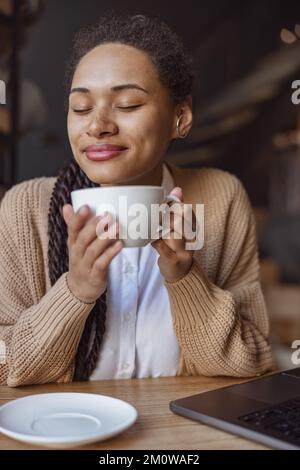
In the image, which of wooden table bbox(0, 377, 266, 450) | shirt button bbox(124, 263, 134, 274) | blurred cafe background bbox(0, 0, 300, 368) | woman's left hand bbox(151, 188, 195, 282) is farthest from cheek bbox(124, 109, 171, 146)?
blurred cafe background bbox(0, 0, 300, 368)

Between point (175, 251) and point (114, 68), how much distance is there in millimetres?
294

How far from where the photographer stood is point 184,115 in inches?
40.0

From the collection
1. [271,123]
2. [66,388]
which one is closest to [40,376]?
[66,388]

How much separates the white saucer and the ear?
49 centimetres

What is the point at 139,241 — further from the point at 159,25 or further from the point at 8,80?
the point at 8,80

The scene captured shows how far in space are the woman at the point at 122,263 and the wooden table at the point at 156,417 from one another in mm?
55

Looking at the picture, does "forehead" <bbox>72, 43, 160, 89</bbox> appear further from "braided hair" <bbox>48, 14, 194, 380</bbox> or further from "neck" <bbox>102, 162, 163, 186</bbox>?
"neck" <bbox>102, 162, 163, 186</bbox>

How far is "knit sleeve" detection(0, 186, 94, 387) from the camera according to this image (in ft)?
2.89

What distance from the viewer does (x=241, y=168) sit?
2916 millimetres

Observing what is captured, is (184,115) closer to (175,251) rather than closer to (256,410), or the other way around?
(175,251)

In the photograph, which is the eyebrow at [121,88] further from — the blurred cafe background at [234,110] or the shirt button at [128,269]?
the blurred cafe background at [234,110]

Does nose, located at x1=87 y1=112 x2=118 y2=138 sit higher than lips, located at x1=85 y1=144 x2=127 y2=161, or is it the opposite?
nose, located at x1=87 y1=112 x2=118 y2=138

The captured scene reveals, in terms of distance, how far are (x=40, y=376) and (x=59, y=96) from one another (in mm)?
993

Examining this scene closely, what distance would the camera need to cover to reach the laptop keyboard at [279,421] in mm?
630
